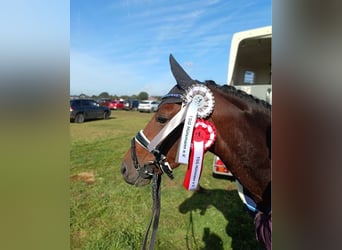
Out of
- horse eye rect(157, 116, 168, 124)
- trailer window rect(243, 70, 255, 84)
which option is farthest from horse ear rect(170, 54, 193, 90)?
trailer window rect(243, 70, 255, 84)

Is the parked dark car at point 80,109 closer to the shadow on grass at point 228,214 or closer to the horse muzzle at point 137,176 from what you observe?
the horse muzzle at point 137,176

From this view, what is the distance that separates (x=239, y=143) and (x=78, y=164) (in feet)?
16.7

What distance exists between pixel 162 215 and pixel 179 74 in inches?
93.7

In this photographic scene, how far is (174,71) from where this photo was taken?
168cm

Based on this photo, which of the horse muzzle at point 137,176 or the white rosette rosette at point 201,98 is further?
the horse muzzle at point 137,176

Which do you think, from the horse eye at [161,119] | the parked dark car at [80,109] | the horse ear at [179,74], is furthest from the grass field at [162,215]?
the horse ear at [179,74]

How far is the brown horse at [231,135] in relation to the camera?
150 cm

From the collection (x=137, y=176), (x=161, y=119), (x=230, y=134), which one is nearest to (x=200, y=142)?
(x=230, y=134)

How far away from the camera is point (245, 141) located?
1.49m

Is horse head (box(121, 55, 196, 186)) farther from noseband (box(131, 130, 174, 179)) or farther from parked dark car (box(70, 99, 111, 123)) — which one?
parked dark car (box(70, 99, 111, 123))

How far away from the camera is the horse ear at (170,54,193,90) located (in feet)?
5.30
